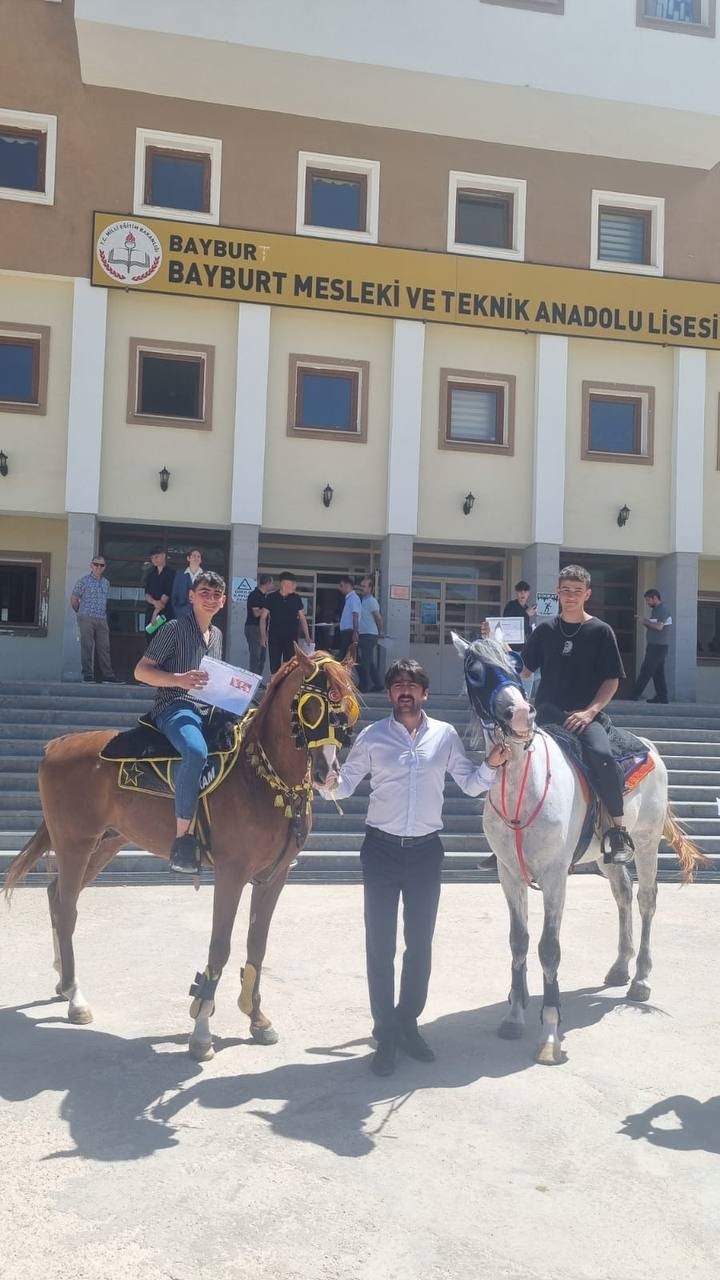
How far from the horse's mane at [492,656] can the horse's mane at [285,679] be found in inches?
26.7

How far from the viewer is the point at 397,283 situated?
61.4ft

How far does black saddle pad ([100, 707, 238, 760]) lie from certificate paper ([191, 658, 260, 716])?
6.6 inches

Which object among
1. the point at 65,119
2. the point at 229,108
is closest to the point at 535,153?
the point at 229,108

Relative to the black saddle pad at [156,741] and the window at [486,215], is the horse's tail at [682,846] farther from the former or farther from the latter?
the window at [486,215]

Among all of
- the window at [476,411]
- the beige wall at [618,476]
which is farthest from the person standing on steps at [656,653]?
the window at [476,411]

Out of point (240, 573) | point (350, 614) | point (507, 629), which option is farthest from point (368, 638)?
point (507, 629)

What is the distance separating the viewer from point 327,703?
17.6 ft

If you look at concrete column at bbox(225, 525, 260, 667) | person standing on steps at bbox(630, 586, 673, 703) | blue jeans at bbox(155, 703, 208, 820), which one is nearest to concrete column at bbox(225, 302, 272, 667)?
Answer: concrete column at bbox(225, 525, 260, 667)

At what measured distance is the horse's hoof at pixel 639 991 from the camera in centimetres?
685

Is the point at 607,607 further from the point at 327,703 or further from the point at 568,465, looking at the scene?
the point at 327,703

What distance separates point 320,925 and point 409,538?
36.4 ft

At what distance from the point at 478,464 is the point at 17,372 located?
26.5ft

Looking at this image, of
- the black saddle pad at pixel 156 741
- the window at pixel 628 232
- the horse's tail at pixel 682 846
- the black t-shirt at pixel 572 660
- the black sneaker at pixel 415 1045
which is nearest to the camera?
the black sneaker at pixel 415 1045

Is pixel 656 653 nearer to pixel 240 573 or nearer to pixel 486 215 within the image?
pixel 240 573
